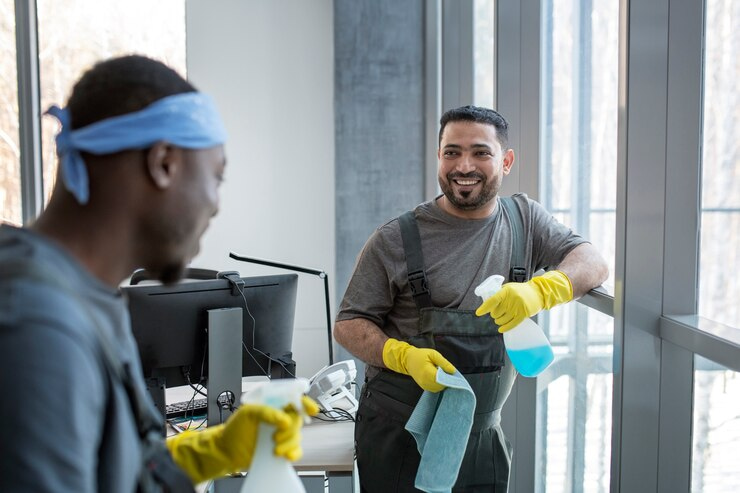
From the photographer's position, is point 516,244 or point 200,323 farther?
point 200,323

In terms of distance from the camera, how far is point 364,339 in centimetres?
208

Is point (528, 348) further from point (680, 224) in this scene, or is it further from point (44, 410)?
point (44, 410)

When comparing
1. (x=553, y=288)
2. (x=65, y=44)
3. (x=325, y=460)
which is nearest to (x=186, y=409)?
(x=325, y=460)

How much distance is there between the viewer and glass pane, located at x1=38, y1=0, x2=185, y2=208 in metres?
4.42

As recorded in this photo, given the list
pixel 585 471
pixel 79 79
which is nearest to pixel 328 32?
pixel 585 471

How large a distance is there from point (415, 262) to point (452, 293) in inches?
5.6

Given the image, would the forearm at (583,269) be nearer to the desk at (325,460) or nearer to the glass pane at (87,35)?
the desk at (325,460)

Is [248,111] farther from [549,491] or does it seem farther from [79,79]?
[79,79]

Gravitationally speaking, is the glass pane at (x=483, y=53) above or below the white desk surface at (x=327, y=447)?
above

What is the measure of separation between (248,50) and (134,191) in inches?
159

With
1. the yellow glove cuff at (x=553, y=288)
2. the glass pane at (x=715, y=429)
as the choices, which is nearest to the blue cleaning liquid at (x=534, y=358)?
the yellow glove cuff at (x=553, y=288)

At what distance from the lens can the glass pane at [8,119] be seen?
14.0ft

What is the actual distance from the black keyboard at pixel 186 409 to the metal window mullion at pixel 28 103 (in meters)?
2.27

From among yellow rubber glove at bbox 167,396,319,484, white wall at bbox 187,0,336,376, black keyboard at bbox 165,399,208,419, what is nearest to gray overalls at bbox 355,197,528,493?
black keyboard at bbox 165,399,208,419
